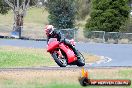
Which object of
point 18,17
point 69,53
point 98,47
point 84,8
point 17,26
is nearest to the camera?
point 69,53

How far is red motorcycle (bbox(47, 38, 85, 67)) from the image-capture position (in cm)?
1145

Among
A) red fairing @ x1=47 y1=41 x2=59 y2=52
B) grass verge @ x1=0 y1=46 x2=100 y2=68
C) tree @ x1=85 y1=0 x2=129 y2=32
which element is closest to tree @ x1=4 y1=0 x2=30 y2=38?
tree @ x1=85 y1=0 x2=129 y2=32

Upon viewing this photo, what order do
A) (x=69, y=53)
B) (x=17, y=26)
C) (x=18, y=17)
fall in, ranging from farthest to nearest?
(x=18, y=17) → (x=17, y=26) → (x=69, y=53)

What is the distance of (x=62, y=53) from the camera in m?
11.8

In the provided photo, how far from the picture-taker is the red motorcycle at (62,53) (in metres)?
11.5

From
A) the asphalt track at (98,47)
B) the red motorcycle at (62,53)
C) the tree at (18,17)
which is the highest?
the red motorcycle at (62,53)

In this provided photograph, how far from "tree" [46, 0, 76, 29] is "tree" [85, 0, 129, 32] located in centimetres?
370

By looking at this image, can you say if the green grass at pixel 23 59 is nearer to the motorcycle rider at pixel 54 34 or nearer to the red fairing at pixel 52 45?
the motorcycle rider at pixel 54 34

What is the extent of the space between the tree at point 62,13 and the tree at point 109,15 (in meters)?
3.70

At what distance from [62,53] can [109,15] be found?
34236mm

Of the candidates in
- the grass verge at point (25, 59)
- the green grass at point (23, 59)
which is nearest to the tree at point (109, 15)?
the grass verge at point (25, 59)

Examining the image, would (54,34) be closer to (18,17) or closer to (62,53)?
(62,53)

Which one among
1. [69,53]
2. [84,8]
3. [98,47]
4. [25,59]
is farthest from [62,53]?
[84,8]

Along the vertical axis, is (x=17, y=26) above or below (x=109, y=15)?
below
